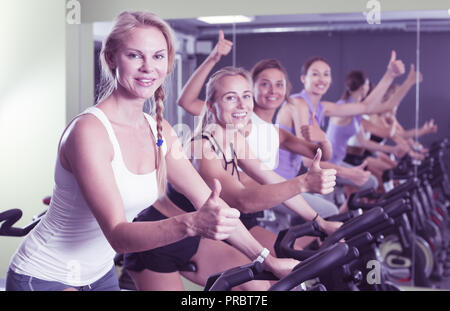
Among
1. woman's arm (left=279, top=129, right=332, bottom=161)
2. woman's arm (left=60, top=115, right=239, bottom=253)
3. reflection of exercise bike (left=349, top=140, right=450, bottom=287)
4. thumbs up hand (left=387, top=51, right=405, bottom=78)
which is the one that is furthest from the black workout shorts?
thumbs up hand (left=387, top=51, right=405, bottom=78)

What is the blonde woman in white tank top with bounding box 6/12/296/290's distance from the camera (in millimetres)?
1536

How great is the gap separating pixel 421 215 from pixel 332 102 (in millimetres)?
895

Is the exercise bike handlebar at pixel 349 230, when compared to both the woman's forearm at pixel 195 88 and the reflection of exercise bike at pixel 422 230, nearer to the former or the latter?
the woman's forearm at pixel 195 88

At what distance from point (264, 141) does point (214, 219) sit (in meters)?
2.09

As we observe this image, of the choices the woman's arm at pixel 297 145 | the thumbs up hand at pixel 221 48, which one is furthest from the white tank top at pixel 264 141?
the thumbs up hand at pixel 221 48

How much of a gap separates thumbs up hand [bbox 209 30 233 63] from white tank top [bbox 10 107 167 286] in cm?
212

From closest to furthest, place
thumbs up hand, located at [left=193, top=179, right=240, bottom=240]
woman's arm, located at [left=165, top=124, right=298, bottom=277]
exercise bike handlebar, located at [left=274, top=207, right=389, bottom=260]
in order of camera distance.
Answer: thumbs up hand, located at [left=193, top=179, right=240, bottom=240], woman's arm, located at [left=165, top=124, right=298, bottom=277], exercise bike handlebar, located at [left=274, top=207, right=389, bottom=260]

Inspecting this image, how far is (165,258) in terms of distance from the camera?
2635 mm

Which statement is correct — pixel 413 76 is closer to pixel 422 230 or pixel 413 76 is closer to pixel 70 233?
pixel 422 230

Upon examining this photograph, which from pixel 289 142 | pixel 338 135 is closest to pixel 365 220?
pixel 289 142

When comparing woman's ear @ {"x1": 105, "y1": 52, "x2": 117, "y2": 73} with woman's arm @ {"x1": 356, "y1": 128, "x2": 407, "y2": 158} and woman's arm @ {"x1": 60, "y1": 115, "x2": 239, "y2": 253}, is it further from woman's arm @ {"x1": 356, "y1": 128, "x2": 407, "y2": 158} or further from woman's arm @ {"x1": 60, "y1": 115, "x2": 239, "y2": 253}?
woman's arm @ {"x1": 356, "y1": 128, "x2": 407, "y2": 158}

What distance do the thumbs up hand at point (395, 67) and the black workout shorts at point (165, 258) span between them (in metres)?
1.78

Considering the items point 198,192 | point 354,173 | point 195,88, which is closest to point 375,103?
point 354,173

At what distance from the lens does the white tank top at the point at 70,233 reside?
1762 mm
